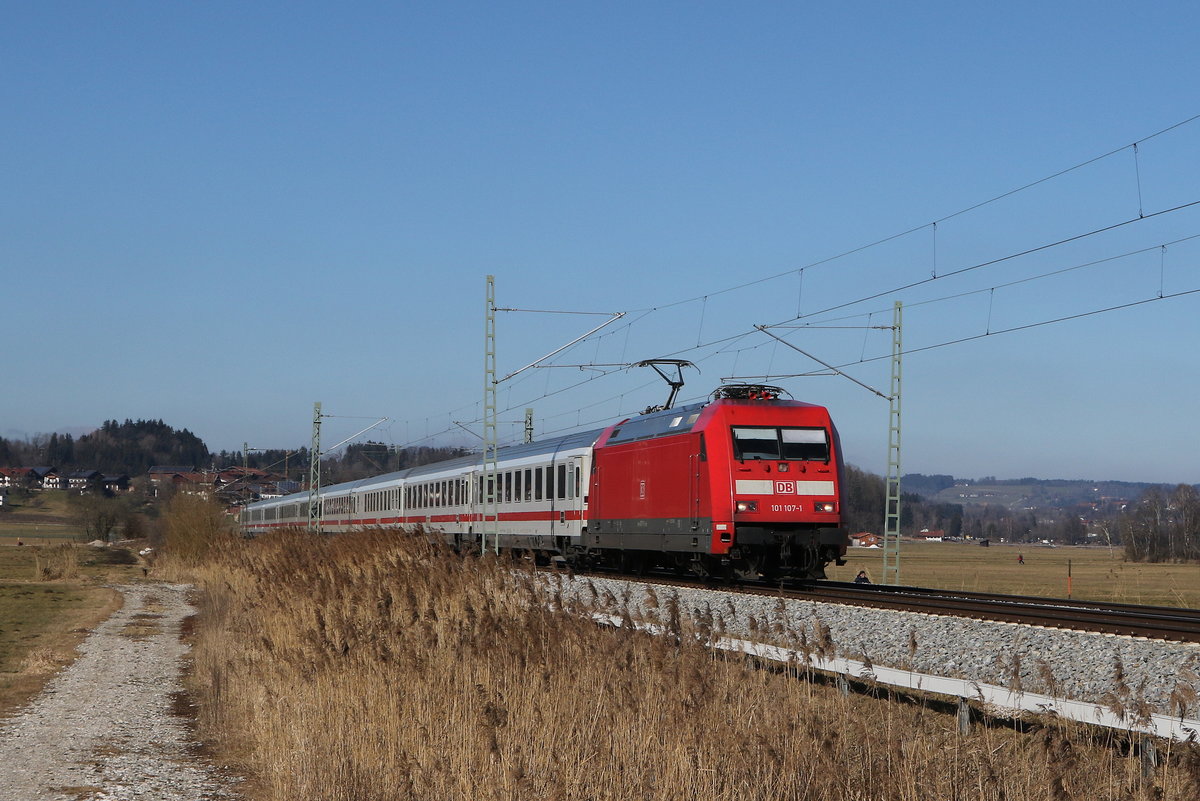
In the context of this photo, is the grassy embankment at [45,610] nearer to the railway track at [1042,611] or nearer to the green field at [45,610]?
the green field at [45,610]

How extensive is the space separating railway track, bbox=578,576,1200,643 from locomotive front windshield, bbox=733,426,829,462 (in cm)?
279

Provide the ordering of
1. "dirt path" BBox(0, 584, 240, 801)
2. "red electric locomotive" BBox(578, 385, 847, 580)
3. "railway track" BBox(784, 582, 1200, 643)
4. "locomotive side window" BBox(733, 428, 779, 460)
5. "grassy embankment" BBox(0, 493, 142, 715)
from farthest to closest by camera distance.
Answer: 1. "locomotive side window" BBox(733, 428, 779, 460)
2. "red electric locomotive" BBox(578, 385, 847, 580)
3. "grassy embankment" BBox(0, 493, 142, 715)
4. "railway track" BBox(784, 582, 1200, 643)
5. "dirt path" BBox(0, 584, 240, 801)

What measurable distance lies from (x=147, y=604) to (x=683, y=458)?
19047 millimetres

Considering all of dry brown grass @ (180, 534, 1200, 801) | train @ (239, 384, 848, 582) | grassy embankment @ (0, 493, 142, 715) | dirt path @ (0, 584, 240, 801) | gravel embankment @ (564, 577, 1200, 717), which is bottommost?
grassy embankment @ (0, 493, 142, 715)

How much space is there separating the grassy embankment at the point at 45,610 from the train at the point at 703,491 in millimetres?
6952

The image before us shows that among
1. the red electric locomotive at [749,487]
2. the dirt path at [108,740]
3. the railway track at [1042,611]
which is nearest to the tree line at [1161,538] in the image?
the red electric locomotive at [749,487]

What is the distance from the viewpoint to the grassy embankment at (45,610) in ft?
68.0

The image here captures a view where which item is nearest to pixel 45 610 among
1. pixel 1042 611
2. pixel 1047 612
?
pixel 1042 611

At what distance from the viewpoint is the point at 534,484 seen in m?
37.2

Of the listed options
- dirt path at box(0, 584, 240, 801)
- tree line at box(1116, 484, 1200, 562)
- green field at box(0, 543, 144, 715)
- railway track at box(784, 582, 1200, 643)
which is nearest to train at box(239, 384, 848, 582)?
railway track at box(784, 582, 1200, 643)

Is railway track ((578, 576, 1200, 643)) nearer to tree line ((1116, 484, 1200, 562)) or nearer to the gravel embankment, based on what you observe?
the gravel embankment

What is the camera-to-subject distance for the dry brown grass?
22.9 ft

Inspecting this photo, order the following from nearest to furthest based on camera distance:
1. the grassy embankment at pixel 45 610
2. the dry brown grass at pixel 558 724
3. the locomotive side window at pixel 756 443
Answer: the dry brown grass at pixel 558 724, the grassy embankment at pixel 45 610, the locomotive side window at pixel 756 443

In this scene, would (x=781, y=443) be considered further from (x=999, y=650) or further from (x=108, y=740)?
(x=108, y=740)
